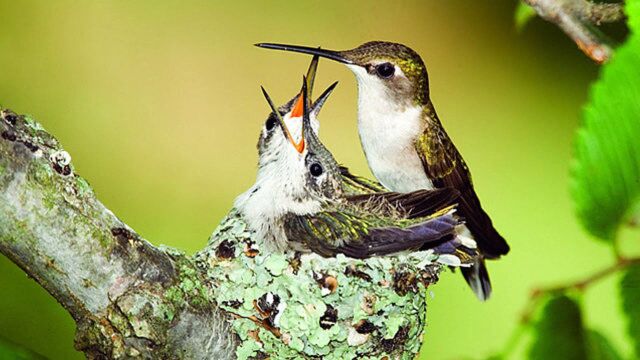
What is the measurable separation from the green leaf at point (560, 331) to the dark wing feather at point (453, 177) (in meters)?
0.30

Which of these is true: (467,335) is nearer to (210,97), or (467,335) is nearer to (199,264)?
(210,97)

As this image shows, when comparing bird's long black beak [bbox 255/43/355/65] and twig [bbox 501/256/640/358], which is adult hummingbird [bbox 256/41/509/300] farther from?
twig [bbox 501/256/640/358]

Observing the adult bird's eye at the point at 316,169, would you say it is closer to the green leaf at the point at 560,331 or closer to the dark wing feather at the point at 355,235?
the dark wing feather at the point at 355,235

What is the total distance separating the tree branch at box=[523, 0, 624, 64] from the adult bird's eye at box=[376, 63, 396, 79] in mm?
280

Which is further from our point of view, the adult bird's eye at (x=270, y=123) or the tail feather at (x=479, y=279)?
the tail feather at (x=479, y=279)

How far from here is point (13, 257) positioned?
132cm

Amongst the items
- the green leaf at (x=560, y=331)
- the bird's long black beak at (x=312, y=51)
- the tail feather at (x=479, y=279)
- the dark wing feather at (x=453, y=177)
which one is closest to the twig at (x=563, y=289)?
the green leaf at (x=560, y=331)

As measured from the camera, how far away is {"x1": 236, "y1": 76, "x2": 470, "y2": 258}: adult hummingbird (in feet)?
5.65

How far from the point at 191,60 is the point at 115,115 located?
0.32 metres

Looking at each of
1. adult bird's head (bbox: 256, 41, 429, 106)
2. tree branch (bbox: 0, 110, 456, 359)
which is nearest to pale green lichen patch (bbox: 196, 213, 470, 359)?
tree branch (bbox: 0, 110, 456, 359)

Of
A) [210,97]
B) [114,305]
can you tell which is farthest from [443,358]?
[114,305]

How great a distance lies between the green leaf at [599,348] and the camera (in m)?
2.06

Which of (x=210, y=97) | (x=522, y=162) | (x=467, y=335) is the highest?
(x=210, y=97)

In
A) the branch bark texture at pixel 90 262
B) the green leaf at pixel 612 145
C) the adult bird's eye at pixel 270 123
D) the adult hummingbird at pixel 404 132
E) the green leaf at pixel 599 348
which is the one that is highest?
the adult bird's eye at pixel 270 123
